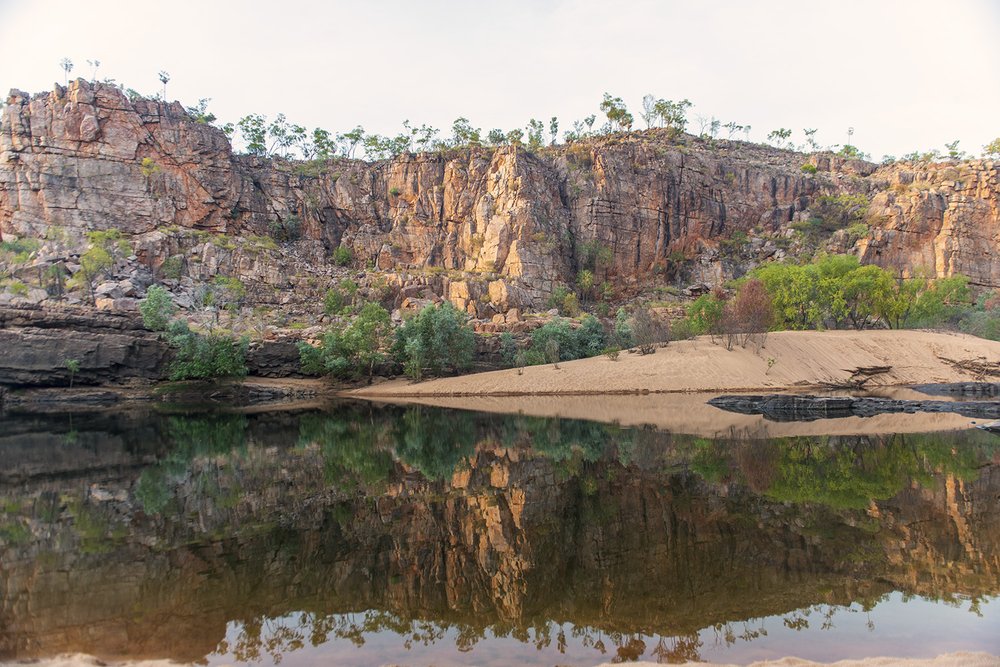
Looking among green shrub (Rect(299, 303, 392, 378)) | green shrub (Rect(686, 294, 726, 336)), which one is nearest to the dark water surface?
green shrub (Rect(686, 294, 726, 336))

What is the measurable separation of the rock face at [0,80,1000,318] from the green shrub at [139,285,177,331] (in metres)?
16.4

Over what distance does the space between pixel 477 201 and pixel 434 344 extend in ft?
115

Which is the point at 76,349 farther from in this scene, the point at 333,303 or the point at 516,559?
the point at 516,559

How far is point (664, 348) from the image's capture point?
4869 cm

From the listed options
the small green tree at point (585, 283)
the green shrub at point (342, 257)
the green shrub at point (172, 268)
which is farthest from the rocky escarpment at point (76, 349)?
the small green tree at point (585, 283)

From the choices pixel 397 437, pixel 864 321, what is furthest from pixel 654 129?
pixel 397 437

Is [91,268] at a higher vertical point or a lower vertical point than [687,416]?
higher

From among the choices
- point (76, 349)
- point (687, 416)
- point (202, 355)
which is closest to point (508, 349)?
point (202, 355)

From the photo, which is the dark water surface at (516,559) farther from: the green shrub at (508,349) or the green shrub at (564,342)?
the green shrub at (508,349)

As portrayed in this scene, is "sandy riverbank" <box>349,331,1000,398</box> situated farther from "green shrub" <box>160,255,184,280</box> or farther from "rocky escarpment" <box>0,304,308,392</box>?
"green shrub" <box>160,255,184,280</box>

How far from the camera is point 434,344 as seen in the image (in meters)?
52.3

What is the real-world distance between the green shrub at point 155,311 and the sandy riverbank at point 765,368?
19403 mm

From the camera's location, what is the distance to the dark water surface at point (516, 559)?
20.9 ft

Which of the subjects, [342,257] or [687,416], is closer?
[687,416]
